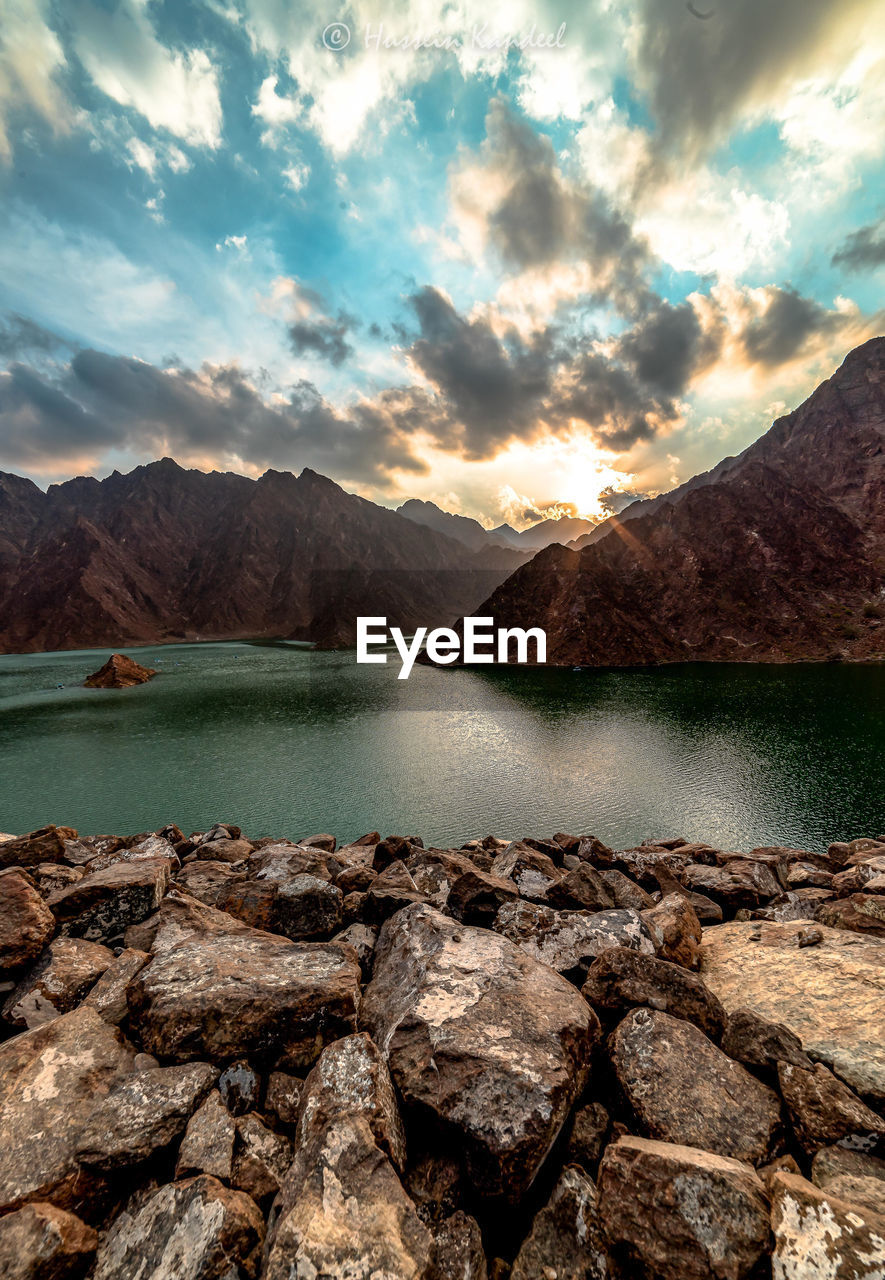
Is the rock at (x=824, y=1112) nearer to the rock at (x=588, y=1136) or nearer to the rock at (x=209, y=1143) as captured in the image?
the rock at (x=588, y=1136)

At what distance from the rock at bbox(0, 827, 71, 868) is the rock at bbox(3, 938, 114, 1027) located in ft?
18.7

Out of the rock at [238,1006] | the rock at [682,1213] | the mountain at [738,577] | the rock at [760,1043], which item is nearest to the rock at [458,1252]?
the rock at [682,1213]

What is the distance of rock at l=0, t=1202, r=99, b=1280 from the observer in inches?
152

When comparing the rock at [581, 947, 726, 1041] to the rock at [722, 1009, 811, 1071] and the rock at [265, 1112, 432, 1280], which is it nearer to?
the rock at [722, 1009, 811, 1071]

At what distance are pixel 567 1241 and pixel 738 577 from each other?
138091 mm

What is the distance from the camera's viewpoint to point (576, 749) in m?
42.6

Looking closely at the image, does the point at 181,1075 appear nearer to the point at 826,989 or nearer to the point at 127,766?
the point at 826,989

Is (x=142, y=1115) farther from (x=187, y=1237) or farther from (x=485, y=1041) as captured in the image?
(x=485, y=1041)

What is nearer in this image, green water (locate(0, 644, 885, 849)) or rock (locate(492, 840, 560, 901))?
rock (locate(492, 840, 560, 901))

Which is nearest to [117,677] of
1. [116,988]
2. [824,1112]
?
[116,988]

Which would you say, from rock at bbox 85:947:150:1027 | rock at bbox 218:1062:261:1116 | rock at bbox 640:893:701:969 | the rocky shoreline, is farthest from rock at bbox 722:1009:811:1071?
rock at bbox 85:947:150:1027

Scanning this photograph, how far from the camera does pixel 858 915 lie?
33.3 ft

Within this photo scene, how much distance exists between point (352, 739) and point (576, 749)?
857 inches

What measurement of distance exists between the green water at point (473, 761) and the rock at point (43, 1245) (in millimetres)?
22526
